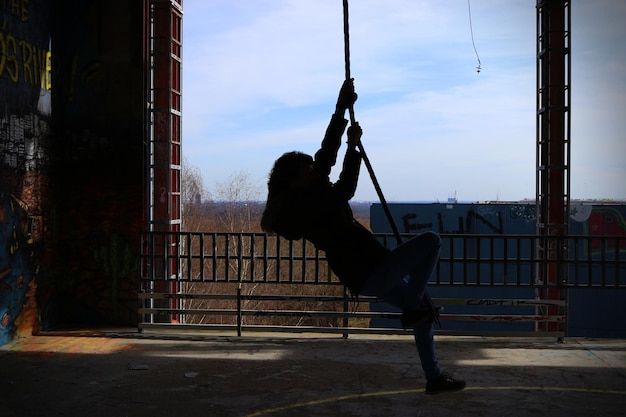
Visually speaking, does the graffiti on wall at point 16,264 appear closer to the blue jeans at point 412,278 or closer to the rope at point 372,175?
the rope at point 372,175

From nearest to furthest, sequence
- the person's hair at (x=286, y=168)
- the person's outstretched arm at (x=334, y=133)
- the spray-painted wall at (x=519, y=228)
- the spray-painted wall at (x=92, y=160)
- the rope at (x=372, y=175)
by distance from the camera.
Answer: the person's hair at (x=286, y=168) → the rope at (x=372, y=175) → the person's outstretched arm at (x=334, y=133) → the spray-painted wall at (x=92, y=160) → the spray-painted wall at (x=519, y=228)

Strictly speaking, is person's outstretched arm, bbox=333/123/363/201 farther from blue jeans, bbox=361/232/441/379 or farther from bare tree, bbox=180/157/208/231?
bare tree, bbox=180/157/208/231

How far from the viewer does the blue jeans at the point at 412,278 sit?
4562 mm

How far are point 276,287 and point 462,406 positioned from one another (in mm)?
34010

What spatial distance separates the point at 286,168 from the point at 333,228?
0.53m

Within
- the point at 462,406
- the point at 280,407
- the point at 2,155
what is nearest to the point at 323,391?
the point at 280,407

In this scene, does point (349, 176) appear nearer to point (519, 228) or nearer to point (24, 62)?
point (24, 62)

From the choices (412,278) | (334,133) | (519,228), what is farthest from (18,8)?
(519,228)

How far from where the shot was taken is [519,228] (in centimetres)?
2477

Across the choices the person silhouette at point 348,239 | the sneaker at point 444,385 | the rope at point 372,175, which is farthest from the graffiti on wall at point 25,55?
the sneaker at point 444,385

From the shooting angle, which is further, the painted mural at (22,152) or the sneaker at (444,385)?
the painted mural at (22,152)

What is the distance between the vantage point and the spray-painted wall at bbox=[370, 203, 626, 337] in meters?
23.4

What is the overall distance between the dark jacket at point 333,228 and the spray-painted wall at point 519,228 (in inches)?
737

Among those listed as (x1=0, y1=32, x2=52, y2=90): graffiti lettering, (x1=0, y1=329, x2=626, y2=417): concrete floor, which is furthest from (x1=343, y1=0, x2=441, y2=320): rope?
(x1=0, y1=32, x2=52, y2=90): graffiti lettering
